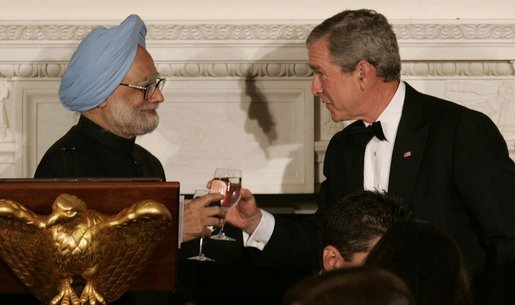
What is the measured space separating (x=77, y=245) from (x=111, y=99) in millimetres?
1076

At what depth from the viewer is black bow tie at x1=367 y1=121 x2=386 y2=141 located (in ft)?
12.0

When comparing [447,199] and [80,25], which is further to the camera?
[80,25]

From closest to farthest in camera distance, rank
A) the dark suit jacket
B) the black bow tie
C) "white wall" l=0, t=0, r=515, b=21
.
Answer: the dark suit jacket, the black bow tie, "white wall" l=0, t=0, r=515, b=21

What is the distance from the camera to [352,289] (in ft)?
5.28

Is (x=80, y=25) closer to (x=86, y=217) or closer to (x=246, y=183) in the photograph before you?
(x=246, y=183)

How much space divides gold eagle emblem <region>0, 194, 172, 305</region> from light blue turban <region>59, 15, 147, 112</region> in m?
0.96

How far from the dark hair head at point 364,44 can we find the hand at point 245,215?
519 millimetres

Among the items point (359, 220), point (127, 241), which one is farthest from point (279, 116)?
point (127, 241)

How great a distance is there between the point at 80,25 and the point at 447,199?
1.50 metres

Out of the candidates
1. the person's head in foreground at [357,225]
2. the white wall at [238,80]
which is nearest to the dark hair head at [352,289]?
the person's head in foreground at [357,225]


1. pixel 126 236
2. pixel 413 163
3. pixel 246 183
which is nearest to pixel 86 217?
pixel 126 236

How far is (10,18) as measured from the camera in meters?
4.29

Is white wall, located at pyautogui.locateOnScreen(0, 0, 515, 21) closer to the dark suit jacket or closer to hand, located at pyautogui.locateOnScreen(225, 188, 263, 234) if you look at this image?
the dark suit jacket

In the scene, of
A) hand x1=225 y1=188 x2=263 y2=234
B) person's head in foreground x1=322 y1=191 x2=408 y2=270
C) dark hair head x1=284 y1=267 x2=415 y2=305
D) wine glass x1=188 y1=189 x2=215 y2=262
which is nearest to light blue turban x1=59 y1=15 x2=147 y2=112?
wine glass x1=188 y1=189 x2=215 y2=262
